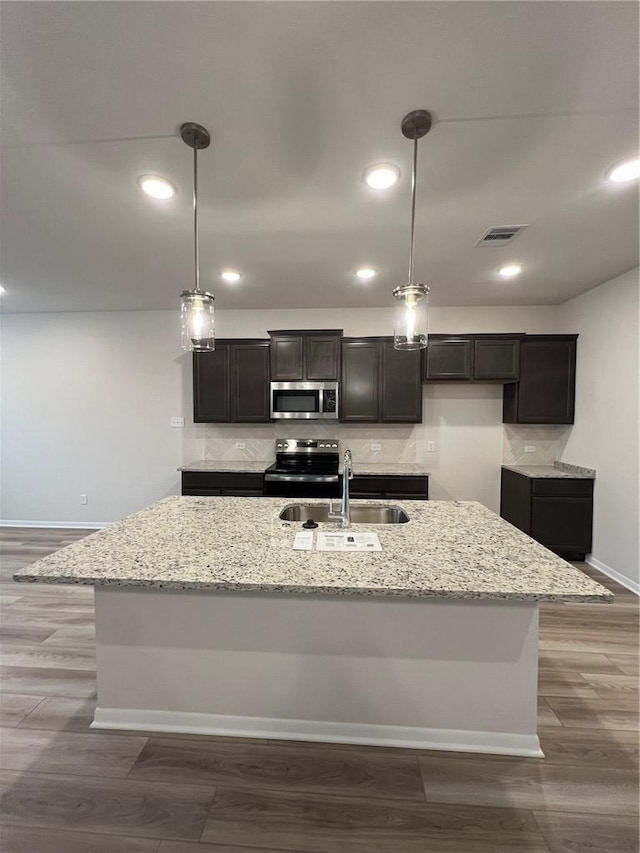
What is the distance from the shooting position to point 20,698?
1.88 metres

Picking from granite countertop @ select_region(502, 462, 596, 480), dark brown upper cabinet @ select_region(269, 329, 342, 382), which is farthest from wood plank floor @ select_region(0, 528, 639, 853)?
dark brown upper cabinet @ select_region(269, 329, 342, 382)

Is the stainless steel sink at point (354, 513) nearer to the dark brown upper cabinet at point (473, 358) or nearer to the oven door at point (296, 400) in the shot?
the oven door at point (296, 400)

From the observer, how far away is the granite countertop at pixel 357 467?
12.1 feet

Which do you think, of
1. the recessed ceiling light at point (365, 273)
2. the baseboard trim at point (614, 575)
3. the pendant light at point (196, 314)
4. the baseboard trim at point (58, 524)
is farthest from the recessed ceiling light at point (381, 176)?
the baseboard trim at point (58, 524)

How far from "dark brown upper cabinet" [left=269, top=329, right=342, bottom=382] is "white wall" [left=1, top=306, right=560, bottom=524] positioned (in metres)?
0.47

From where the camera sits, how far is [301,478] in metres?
3.66

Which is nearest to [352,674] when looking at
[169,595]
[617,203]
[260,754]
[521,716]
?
[260,754]

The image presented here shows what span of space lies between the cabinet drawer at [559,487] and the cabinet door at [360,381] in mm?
1735

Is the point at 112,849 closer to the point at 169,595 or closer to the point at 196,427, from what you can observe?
the point at 169,595

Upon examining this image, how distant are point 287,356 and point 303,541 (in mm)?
2619

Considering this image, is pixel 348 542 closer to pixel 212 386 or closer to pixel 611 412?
pixel 212 386

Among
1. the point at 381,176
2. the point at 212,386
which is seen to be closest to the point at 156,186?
the point at 381,176

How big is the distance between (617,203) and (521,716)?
2.76m

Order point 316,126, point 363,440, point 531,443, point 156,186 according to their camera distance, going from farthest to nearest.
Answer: point 363,440, point 531,443, point 156,186, point 316,126
